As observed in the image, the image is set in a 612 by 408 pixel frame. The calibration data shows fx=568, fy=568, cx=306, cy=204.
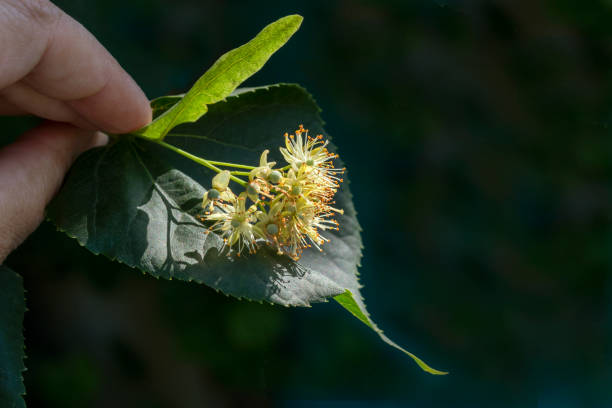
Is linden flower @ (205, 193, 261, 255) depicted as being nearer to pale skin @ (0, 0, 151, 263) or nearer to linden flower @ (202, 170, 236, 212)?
linden flower @ (202, 170, 236, 212)

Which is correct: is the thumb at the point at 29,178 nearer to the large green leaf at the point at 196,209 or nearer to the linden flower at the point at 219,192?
the large green leaf at the point at 196,209

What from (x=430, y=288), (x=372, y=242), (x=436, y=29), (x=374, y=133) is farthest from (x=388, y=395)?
(x=436, y=29)

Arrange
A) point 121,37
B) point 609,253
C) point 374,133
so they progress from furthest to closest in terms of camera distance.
Result: point 609,253
point 374,133
point 121,37

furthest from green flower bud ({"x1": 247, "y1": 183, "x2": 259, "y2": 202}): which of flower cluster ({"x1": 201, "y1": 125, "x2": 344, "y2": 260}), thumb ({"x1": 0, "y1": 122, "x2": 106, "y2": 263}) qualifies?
thumb ({"x1": 0, "y1": 122, "x2": 106, "y2": 263})

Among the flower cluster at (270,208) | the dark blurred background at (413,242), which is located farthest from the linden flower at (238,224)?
the dark blurred background at (413,242)

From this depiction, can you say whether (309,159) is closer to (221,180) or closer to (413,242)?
(221,180)

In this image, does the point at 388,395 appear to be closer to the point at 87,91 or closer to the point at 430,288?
the point at 430,288

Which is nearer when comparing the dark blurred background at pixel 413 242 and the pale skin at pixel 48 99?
the pale skin at pixel 48 99
